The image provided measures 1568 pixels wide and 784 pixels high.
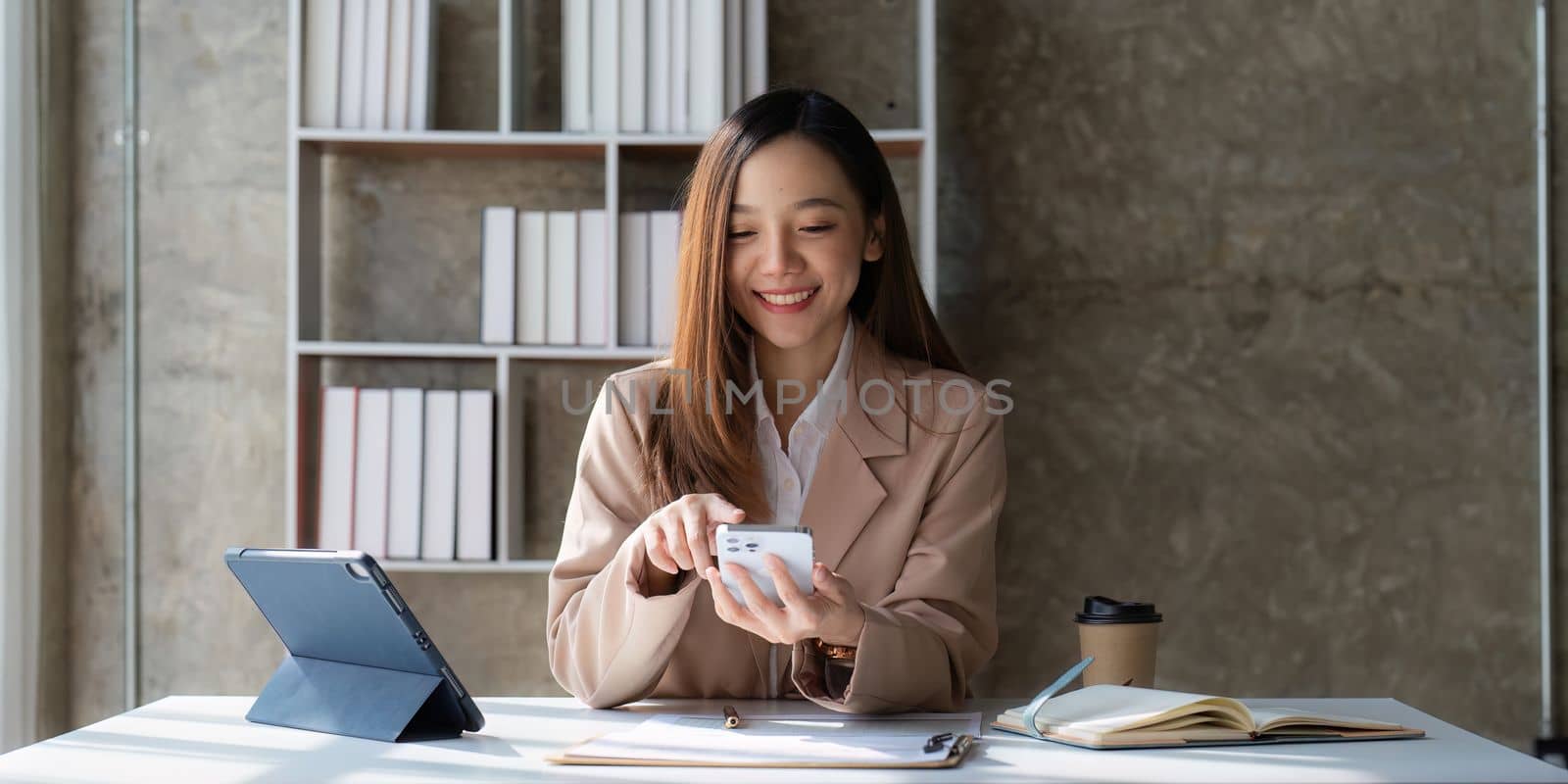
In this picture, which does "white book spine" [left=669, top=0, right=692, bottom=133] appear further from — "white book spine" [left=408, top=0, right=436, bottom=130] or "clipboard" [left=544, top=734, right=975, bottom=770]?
"clipboard" [left=544, top=734, right=975, bottom=770]

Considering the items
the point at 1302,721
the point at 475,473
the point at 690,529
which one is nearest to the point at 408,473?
the point at 475,473

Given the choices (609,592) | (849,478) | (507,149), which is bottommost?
(609,592)

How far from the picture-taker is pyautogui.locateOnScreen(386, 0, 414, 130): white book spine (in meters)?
2.71

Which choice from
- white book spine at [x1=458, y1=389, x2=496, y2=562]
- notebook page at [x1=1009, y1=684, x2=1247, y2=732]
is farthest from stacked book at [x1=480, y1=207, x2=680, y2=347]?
notebook page at [x1=1009, y1=684, x2=1247, y2=732]

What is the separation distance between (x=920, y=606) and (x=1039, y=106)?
1.49 m

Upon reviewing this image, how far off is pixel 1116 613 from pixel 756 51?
148 centimetres

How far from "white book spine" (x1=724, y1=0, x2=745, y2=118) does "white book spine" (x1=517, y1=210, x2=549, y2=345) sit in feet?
1.50

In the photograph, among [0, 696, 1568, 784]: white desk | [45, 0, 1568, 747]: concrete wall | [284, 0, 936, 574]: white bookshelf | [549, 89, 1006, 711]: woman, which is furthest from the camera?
[45, 0, 1568, 747]: concrete wall

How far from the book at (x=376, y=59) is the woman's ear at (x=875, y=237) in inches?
45.9

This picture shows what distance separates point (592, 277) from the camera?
273cm

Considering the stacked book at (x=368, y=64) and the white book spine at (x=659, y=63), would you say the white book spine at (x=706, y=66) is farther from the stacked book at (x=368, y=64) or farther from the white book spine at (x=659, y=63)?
the stacked book at (x=368, y=64)

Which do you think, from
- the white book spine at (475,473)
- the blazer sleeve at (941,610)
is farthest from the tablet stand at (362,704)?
the white book spine at (475,473)

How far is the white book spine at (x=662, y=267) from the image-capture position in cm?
269

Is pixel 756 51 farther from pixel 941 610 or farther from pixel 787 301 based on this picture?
pixel 941 610
